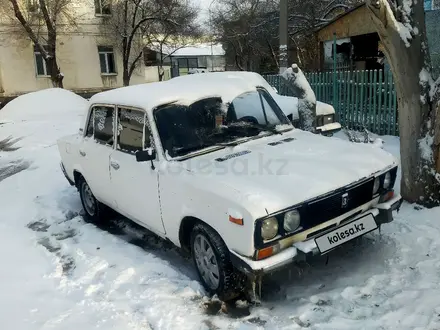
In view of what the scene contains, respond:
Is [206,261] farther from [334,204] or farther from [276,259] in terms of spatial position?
[334,204]

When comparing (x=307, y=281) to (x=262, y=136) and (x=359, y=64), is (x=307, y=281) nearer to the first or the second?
(x=262, y=136)

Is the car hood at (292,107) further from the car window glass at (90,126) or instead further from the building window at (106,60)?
the building window at (106,60)

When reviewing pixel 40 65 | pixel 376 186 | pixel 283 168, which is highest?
pixel 40 65

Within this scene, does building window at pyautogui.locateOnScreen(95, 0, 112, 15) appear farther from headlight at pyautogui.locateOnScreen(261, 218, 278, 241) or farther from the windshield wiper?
headlight at pyautogui.locateOnScreen(261, 218, 278, 241)

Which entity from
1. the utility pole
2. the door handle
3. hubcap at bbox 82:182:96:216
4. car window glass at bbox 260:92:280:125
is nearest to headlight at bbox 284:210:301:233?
car window glass at bbox 260:92:280:125

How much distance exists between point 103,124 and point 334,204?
9.89 ft

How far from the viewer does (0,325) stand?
339 centimetres

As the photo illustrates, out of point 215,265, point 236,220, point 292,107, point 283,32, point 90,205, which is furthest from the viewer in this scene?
point 283,32

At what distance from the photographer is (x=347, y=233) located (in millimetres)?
3533

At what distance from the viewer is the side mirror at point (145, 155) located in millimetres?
3928

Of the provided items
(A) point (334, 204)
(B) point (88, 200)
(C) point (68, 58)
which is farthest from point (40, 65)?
(A) point (334, 204)

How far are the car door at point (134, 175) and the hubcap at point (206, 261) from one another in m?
0.55

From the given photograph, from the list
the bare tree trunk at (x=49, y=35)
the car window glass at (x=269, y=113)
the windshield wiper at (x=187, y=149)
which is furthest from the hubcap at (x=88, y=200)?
the bare tree trunk at (x=49, y=35)

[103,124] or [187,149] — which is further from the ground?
[103,124]
